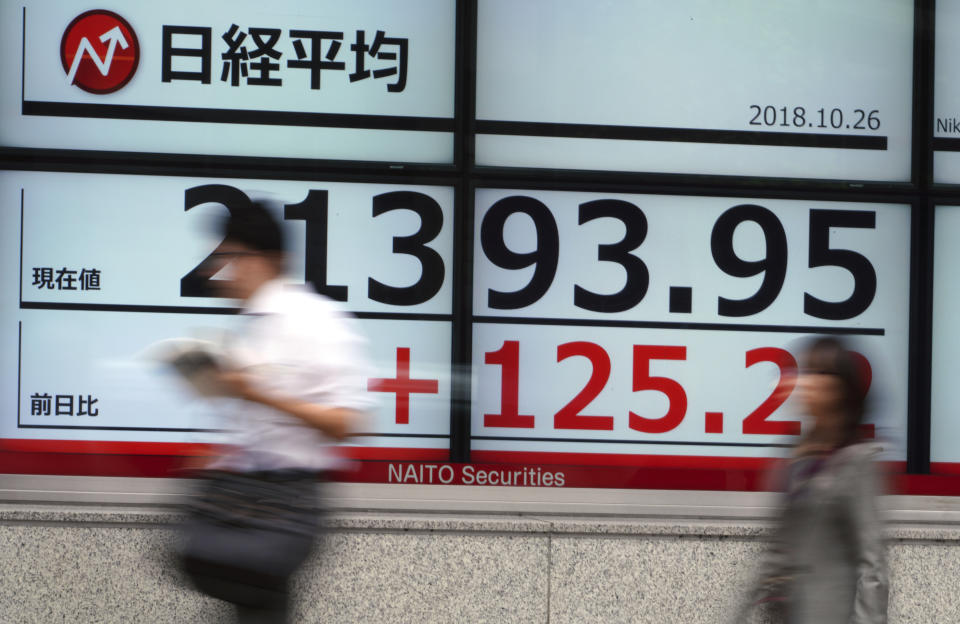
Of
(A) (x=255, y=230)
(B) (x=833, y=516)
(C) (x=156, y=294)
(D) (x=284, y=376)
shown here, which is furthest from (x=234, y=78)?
(B) (x=833, y=516)

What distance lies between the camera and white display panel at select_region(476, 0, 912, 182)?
515 centimetres

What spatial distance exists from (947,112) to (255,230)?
13.2 ft

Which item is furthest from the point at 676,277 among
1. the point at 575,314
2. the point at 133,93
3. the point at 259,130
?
the point at 133,93

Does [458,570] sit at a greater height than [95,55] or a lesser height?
lesser

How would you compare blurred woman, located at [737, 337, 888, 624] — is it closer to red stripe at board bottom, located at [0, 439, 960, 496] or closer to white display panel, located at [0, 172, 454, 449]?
red stripe at board bottom, located at [0, 439, 960, 496]

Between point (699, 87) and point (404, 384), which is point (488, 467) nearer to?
point (404, 384)

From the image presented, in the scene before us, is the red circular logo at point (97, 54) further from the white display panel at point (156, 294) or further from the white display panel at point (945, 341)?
the white display panel at point (945, 341)

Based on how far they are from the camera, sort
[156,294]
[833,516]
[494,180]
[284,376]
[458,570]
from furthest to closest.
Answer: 1. [494,180]
2. [156,294]
3. [458,570]
4. [833,516]
5. [284,376]

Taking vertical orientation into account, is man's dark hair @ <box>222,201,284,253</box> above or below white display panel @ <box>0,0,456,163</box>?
below

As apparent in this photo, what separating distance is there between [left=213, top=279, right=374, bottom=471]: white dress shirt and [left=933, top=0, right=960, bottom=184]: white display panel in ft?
12.6

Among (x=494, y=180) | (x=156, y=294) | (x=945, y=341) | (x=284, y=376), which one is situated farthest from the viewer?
(x=945, y=341)

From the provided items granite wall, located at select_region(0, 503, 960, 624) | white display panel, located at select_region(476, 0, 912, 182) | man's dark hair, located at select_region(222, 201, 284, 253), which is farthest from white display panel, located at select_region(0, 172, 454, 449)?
man's dark hair, located at select_region(222, 201, 284, 253)

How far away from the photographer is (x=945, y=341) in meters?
5.23

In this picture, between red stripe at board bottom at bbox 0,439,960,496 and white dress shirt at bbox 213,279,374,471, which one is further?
red stripe at board bottom at bbox 0,439,960,496
